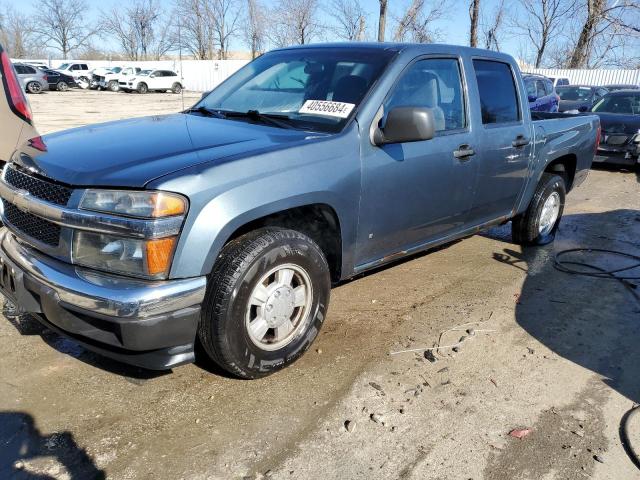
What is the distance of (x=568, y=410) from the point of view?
2.82 meters

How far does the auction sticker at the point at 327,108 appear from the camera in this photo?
127 inches

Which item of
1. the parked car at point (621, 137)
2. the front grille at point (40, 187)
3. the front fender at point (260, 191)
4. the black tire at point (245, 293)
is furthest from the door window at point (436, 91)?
the parked car at point (621, 137)

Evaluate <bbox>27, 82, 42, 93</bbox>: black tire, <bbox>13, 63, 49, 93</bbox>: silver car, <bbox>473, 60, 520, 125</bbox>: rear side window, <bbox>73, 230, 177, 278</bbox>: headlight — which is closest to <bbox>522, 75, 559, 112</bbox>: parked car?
<bbox>473, 60, 520, 125</bbox>: rear side window

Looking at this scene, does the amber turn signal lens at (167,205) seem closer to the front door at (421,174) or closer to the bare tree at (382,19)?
the front door at (421,174)

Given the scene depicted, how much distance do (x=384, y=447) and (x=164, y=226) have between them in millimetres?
1444

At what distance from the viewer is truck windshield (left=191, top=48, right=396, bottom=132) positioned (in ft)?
10.8

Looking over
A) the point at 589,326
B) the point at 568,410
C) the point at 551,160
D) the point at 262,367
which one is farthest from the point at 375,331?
the point at 551,160

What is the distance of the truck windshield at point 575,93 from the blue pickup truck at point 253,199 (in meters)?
14.8

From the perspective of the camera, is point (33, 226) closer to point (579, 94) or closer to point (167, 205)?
point (167, 205)

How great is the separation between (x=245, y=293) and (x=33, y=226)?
3.76 ft

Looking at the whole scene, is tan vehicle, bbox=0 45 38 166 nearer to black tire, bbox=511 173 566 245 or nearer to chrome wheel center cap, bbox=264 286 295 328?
chrome wheel center cap, bbox=264 286 295 328

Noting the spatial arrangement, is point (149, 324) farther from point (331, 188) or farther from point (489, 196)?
point (489, 196)

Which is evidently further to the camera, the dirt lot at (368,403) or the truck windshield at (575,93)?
the truck windshield at (575,93)

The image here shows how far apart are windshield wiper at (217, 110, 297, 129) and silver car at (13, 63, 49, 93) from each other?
31.0 metres
